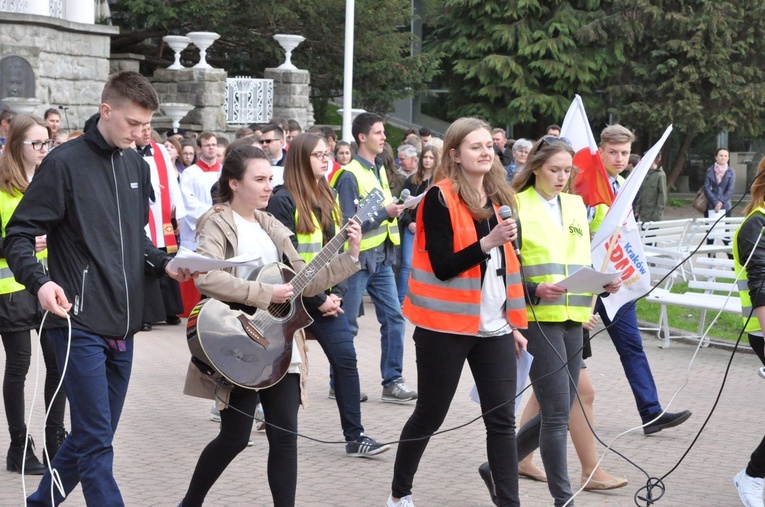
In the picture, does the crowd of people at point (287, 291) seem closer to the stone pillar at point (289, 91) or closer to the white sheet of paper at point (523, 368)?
the white sheet of paper at point (523, 368)

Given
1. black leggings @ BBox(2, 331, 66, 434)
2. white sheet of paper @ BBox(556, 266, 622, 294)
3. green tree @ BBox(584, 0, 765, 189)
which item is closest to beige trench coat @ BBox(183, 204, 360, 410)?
white sheet of paper @ BBox(556, 266, 622, 294)

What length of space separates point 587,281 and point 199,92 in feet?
58.0

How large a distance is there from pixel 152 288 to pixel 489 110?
1097 inches

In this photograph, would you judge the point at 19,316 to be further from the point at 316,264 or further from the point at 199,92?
the point at 199,92

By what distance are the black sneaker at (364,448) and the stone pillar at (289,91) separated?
59.0ft

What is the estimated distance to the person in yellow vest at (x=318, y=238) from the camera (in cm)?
700

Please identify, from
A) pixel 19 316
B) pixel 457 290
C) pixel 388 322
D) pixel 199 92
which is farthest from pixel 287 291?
pixel 199 92

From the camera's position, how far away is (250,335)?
5.19 metres

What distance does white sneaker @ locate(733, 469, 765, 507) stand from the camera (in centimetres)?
589

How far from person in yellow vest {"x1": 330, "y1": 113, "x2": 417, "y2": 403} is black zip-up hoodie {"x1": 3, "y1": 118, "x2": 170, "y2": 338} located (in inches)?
129

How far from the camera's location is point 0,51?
19078 millimetres

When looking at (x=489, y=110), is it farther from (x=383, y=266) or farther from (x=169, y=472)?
(x=169, y=472)

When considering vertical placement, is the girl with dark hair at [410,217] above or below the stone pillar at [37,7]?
below

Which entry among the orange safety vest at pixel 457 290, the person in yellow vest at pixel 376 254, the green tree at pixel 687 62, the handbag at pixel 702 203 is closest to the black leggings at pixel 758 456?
the orange safety vest at pixel 457 290
